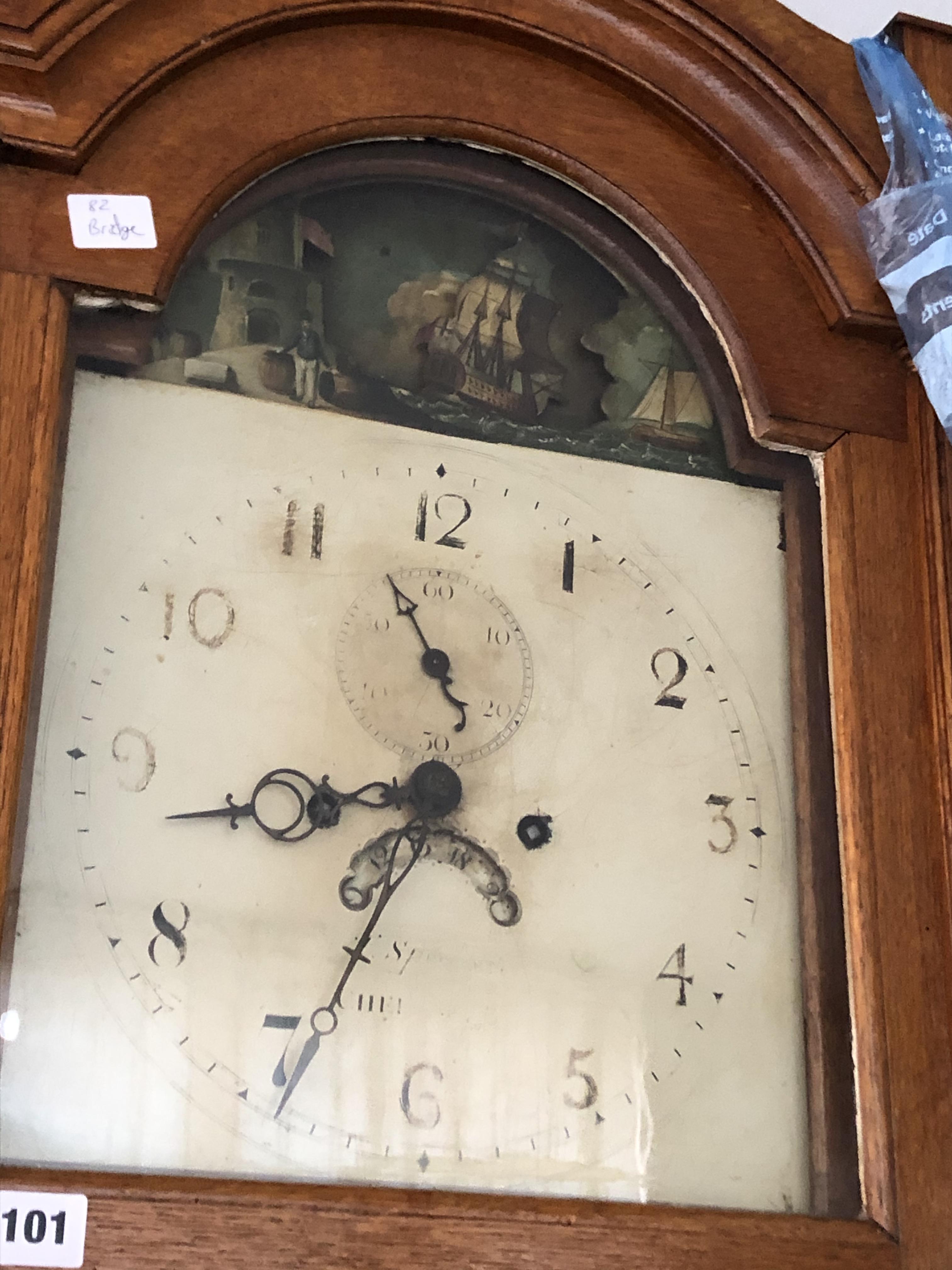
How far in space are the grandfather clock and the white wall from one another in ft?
1.19

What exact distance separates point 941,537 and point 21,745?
66cm

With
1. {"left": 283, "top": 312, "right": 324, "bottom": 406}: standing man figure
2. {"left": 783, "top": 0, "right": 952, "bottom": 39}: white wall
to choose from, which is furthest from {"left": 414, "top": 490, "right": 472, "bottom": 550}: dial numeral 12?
{"left": 783, "top": 0, "right": 952, "bottom": 39}: white wall

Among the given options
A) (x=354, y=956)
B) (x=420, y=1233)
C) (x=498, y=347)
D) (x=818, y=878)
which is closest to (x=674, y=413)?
(x=498, y=347)

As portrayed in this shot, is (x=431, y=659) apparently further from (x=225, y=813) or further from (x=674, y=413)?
(x=674, y=413)

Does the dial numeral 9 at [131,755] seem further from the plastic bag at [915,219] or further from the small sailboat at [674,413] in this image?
the plastic bag at [915,219]

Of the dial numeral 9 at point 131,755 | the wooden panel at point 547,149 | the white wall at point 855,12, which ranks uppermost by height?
the white wall at point 855,12

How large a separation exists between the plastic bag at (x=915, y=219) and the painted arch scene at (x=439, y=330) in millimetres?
163

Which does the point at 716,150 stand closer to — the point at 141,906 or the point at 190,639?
the point at 190,639

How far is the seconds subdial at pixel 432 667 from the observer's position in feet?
3.08

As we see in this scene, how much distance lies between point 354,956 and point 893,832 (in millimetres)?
383

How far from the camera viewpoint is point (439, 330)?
103cm

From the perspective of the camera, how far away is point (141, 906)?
848 millimetres

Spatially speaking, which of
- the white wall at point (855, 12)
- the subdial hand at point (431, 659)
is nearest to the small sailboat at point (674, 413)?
the subdial hand at point (431, 659)

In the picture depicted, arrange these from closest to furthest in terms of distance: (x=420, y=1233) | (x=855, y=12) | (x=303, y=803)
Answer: (x=420, y=1233)
(x=303, y=803)
(x=855, y=12)
